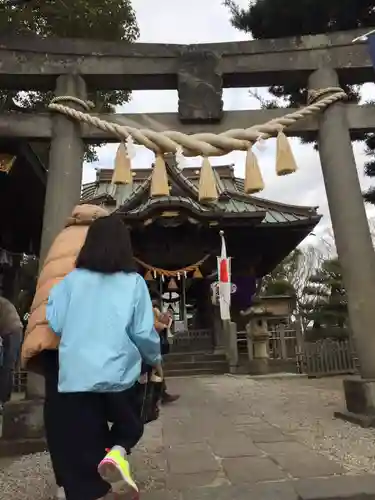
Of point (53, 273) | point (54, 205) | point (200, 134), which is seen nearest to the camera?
point (53, 273)


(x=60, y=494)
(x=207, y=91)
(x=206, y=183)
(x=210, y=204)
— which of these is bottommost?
(x=60, y=494)

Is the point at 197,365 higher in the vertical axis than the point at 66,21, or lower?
lower

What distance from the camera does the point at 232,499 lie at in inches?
103

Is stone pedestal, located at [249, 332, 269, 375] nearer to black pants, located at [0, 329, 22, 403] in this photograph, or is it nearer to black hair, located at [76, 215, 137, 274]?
black pants, located at [0, 329, 22, 403]

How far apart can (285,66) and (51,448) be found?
493cm

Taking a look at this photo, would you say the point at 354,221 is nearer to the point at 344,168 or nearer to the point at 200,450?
the point at 344,168

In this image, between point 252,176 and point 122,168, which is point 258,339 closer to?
point 252,176

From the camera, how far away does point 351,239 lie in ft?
16.6

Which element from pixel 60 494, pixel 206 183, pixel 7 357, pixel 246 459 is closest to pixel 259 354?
pixel 7 357

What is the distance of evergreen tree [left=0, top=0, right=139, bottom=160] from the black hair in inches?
249

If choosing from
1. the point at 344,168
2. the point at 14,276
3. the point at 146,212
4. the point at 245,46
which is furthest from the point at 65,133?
the point at 146,212

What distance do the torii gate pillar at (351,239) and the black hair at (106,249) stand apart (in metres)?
3.24

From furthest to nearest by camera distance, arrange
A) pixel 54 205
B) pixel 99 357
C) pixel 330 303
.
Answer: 1. pixel 330 303
2. pixel 54 205
3. pixel 99 357

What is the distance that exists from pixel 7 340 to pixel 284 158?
3864 mm
